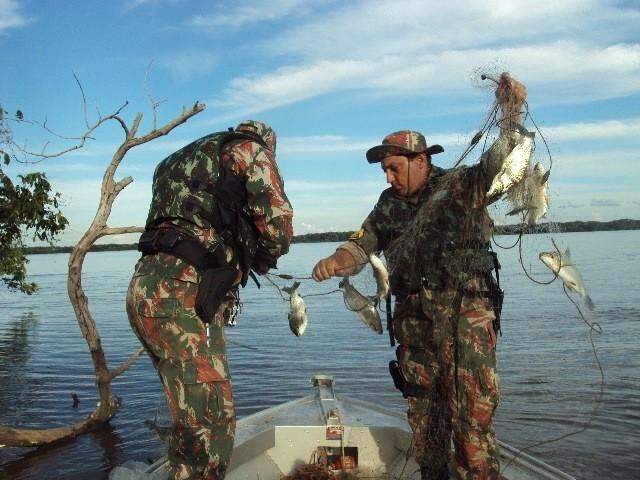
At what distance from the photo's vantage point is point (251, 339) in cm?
1905

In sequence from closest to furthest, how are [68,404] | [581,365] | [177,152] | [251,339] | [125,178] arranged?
[177,152] → [125,178] → [68,404] → [581,365] → [251,339]

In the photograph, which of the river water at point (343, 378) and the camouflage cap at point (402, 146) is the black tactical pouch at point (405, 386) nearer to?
the river water at point (343, 378)

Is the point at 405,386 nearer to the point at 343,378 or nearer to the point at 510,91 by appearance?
the point at 510,91

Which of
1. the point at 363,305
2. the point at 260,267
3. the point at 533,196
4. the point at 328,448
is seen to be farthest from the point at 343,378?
the point at 533,196

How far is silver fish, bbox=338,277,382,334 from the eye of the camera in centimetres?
495

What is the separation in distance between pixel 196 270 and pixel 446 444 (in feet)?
7.28

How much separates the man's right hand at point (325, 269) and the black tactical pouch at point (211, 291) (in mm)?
1045

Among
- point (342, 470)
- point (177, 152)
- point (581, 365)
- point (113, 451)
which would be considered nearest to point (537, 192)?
point (177, 152)

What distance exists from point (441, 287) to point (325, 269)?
837 millimetres

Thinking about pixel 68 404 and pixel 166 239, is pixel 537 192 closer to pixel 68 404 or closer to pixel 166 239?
pixel 166 239

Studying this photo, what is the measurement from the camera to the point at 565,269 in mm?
3998

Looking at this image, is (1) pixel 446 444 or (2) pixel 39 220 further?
(2) pixel 39 220

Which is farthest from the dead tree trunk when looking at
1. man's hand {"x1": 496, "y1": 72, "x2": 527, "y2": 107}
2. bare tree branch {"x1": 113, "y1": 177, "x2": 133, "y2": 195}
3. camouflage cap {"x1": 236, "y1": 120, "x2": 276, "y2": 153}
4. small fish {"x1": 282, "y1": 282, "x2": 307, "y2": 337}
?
man's hand {"x1": 496, "y1": 72, "x2": 527, "y2": 107}

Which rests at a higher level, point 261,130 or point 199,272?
point 261,130
